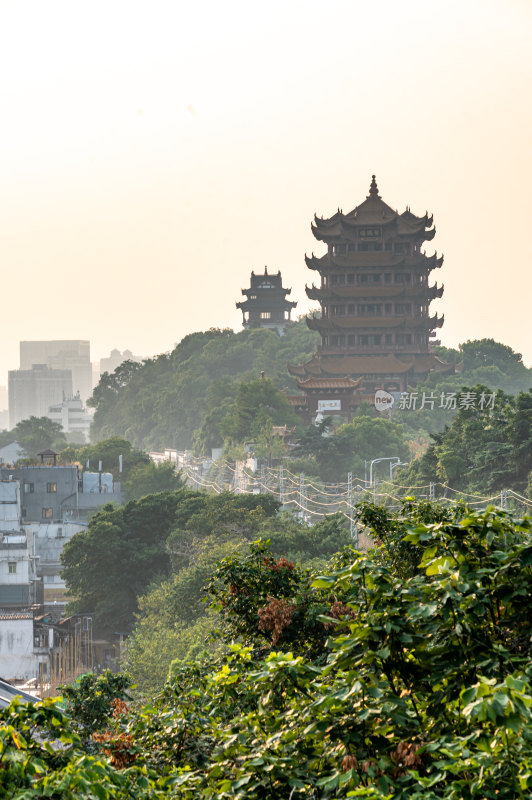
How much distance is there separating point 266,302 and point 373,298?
43.3 m

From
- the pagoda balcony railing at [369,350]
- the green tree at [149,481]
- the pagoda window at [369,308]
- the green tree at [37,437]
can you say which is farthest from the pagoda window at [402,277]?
the green tree at [37,437]

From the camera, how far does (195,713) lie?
32.0 feet

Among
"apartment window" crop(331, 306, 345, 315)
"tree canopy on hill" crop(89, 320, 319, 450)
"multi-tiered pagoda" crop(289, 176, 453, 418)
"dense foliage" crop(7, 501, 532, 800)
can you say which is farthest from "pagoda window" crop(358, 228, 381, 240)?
"dense foliage" crop(7, 501, 532, 800)

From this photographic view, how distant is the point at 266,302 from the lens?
138 m

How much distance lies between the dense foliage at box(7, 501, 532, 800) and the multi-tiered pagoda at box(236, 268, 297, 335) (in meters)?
129

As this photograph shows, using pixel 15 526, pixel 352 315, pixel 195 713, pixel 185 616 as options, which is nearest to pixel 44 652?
pixel 185 616

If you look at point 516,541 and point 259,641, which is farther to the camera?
point 259,641

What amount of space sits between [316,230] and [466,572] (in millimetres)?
89957

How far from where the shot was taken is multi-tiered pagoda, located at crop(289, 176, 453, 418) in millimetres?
93938

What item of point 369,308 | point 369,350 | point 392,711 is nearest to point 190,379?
point 369,308

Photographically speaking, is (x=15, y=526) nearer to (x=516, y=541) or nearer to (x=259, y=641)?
(x=259, y=641)

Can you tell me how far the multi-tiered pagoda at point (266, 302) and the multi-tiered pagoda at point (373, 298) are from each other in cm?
3998

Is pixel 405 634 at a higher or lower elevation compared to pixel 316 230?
lower

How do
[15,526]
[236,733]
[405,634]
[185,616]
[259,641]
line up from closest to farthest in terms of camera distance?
[405,634], [236,733], [259,641], [185,616], [15,526]
